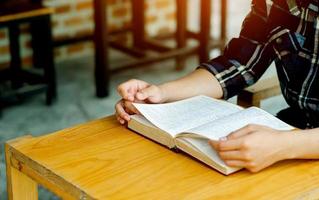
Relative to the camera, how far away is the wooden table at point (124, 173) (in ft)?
4.25

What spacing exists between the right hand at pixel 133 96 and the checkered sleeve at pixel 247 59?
0.52ft

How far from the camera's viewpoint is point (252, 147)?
4.34 ft

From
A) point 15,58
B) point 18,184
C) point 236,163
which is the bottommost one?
point 15,58

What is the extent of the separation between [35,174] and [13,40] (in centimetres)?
192

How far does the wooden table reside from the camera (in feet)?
4.25

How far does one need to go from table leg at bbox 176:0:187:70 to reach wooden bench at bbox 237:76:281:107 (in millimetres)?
1746

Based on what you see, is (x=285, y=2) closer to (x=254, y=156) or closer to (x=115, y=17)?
(x=254, y=156)

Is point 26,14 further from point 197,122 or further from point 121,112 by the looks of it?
point 197,122

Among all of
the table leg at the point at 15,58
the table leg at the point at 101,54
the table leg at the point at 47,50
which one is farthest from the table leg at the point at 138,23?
the table leg at the point at 15,58

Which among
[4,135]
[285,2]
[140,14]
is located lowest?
[4,135]

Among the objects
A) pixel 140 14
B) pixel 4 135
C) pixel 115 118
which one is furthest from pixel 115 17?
pixel 115 118

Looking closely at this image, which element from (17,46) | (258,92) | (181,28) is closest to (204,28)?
(181,28)

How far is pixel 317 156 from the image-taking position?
1.40m

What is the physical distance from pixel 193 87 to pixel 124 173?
368 mm
